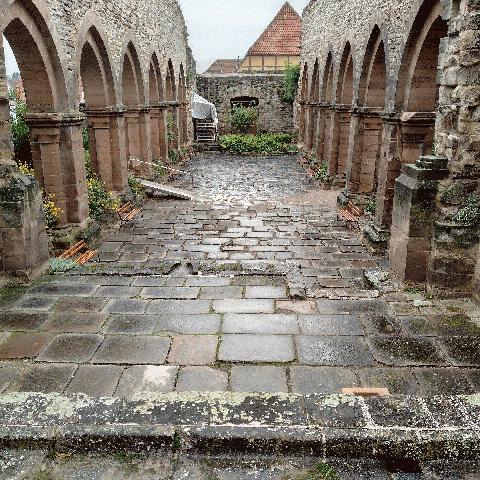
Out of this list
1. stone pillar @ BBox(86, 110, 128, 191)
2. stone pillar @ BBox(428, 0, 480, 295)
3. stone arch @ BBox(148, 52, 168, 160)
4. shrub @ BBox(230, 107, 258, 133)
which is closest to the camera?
stone pillar @ BBox(428, 0, 480, 295)

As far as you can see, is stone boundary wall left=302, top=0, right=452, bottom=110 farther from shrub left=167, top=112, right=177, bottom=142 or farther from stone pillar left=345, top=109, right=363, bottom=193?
shrub left=167, top=112, right=177, bottom=142

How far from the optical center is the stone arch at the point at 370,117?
862 cm

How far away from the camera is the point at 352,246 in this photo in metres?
7.96

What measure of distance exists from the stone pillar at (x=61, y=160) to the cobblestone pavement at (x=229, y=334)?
7.72 ft

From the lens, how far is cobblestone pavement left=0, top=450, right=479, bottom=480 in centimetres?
235

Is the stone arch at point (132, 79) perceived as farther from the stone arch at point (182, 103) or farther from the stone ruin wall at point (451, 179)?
the stone ruin wall at point (451, 179)

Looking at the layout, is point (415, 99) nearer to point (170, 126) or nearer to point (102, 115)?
point (102, 115)

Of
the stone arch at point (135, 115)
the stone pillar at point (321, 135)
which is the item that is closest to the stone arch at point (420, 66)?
the stone arch at point (135, 115)

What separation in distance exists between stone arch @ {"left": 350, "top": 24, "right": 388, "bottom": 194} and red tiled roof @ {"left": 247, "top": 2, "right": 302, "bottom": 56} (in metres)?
22.2

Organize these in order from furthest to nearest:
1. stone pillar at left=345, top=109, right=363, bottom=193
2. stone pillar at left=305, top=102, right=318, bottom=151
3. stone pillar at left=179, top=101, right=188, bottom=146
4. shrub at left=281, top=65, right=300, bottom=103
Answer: shrub at left=281, top=65, right=300, bottom=103, stone pillar at left=179, top=101, right=188, bottom=146, stone pillar at left=305, top=102, right=318, bottom=151, stone pillar at left=345, top=109, right=363, bottom=193

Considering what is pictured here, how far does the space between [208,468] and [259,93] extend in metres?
23.7

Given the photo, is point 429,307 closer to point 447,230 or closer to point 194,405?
point 447,230

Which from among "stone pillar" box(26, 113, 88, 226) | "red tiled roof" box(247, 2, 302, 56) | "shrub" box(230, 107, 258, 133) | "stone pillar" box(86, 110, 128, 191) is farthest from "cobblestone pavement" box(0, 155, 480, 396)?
"red tiled roof" box(247, 2, 302, 56)

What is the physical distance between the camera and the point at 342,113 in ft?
39.0
